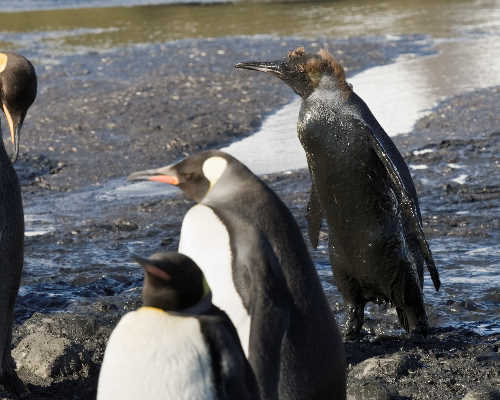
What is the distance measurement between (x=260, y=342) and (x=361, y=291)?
162cm

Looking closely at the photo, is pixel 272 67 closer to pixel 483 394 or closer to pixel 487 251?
pixel 487 251

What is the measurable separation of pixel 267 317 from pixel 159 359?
524 mm

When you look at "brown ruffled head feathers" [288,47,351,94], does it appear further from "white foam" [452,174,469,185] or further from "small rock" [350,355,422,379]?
"white foam" [452,174,469,185]

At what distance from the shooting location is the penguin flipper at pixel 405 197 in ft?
Answer: 13.3

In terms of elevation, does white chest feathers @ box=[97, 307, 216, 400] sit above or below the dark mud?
above

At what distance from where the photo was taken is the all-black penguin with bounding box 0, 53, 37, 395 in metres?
3.71

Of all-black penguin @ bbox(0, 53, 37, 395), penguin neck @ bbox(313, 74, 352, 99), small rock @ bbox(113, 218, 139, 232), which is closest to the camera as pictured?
all-black penguin @ bbox(0, 53, 37, 395)

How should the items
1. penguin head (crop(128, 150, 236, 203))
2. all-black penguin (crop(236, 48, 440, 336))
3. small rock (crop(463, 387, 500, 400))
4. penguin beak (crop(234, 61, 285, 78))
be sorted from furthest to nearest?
penguin beak (crop(234, 61, 285, 78)) → all-black penguin (crop(236, 48, 440, 336)) → small rock (crop(463, 387, 500, 400)) → penguin head (crop(128, 150, 236, 203))

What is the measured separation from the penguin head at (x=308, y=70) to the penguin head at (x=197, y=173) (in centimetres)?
138

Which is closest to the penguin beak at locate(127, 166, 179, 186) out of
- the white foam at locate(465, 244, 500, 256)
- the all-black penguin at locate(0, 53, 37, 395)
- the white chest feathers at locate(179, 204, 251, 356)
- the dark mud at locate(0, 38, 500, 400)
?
the white chest feathers at locate(179, 204, 251, 356)

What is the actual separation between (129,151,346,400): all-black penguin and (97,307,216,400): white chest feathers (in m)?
0.46

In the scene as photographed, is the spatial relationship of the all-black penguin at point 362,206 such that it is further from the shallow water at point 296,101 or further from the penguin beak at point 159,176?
the penguin beak at point 159,176

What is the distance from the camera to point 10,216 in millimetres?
3746

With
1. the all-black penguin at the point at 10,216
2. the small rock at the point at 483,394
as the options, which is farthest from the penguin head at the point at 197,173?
the small rock at the point at 483,394
